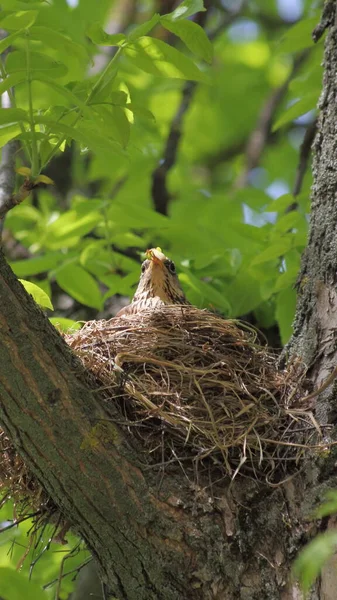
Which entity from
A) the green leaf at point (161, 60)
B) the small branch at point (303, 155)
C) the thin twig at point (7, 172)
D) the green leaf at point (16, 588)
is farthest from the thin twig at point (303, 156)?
the green leaf at point (16, 588)

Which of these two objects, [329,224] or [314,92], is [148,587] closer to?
[329,224]

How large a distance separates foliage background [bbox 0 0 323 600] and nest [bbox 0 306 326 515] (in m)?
0.53

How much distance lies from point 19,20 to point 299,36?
2.18 metres

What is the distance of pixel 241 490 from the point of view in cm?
293

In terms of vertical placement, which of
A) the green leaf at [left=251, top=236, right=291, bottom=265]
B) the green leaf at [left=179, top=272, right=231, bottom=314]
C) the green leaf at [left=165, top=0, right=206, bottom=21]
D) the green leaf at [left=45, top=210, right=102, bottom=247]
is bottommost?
the green leaf at [left=179, top=272, right=231, bottom=314]

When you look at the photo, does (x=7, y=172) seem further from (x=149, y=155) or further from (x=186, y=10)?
(x=149, y=155)

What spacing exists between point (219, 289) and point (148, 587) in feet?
7.67

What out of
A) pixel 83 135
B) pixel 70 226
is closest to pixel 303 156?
pixel 70 226

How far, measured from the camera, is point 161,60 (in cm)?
317

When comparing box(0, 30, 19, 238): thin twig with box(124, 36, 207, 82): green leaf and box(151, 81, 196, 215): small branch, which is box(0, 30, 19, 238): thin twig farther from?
box(151, 81, 196, 215): small branch

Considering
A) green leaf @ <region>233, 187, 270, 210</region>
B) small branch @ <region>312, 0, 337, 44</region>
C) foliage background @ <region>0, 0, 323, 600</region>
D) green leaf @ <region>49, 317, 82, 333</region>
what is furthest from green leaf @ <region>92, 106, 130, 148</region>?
green leaf @ <region>233, 187, 270, 210</region>

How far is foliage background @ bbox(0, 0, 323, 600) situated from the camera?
3.04m

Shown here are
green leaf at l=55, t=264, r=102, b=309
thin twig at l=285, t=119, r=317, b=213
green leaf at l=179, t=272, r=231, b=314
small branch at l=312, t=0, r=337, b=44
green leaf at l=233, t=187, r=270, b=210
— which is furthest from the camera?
green leaf at l=233, t=187, r=270, b=210

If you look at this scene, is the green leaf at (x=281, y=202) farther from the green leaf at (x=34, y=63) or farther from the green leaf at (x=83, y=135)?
the green leaf at (x=83, y=135)
